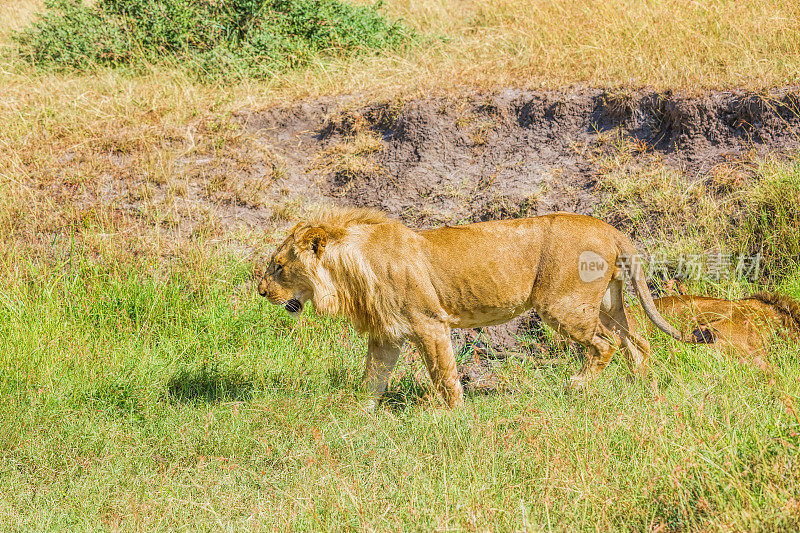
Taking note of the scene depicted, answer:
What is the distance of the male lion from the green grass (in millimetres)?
409

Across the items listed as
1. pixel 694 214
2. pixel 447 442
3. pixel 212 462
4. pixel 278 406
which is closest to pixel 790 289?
pixel 694 214

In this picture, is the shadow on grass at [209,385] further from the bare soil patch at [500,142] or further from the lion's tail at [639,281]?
the lion's tail at [639,281]

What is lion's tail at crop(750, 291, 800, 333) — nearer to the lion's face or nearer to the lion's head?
the lion's head

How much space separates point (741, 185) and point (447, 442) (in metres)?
4.26

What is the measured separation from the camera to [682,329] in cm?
504

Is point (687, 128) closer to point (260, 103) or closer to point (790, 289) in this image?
point (790, 289)

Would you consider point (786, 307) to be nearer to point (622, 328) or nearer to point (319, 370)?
point (622, 328)

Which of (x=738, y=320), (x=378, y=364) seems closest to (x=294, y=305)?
(x=378, y=364)

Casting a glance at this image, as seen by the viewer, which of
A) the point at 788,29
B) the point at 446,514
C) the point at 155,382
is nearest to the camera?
the point at 446,514

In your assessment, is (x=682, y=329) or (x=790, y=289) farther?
(x=790, y=289)

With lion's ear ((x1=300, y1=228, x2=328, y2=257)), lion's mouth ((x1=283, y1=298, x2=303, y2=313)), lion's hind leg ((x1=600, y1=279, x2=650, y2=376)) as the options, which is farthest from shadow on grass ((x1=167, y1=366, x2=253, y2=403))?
lion's hind leg ((x1=600, y1=279, x2=650, y2=376))

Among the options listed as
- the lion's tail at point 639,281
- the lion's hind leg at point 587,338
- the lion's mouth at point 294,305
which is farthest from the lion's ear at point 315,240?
the lion's tail at point 639,281

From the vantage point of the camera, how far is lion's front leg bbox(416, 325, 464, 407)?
473cm

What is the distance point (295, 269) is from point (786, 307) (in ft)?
11.4
